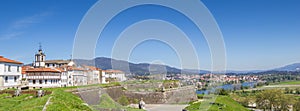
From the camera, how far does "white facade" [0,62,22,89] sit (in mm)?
25716

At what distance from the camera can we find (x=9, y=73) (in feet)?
88.6

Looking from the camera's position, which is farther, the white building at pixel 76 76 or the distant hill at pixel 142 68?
the white building at pixel 76 76

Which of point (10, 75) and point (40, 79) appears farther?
point (40, 79)

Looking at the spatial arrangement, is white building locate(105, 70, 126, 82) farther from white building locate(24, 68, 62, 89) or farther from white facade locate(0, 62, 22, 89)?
white facade locate(0, 62, 22, 89)

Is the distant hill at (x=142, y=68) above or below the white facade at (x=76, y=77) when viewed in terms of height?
above

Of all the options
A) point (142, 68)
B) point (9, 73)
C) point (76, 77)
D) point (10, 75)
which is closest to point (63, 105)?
point (9, 73)

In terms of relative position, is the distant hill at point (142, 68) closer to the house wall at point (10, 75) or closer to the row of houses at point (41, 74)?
the row of houses at point (41, 74)

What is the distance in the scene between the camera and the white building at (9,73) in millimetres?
25703

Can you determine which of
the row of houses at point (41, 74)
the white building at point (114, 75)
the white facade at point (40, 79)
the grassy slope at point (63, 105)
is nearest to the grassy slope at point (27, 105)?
the grassy slope at point (63, 105)

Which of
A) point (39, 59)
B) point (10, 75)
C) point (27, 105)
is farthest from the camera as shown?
point (39, 59)

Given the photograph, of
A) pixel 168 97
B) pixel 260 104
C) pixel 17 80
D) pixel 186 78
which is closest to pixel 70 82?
pixel 17 80

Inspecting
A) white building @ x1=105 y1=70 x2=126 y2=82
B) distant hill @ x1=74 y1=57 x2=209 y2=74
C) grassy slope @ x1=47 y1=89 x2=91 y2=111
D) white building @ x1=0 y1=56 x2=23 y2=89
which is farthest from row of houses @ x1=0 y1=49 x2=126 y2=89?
grassy slope @ x1=47 y1=89 x2=91 y2=111

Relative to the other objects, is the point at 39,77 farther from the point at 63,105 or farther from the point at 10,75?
the point at 63,105

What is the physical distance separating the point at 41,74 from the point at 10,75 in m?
5.79
